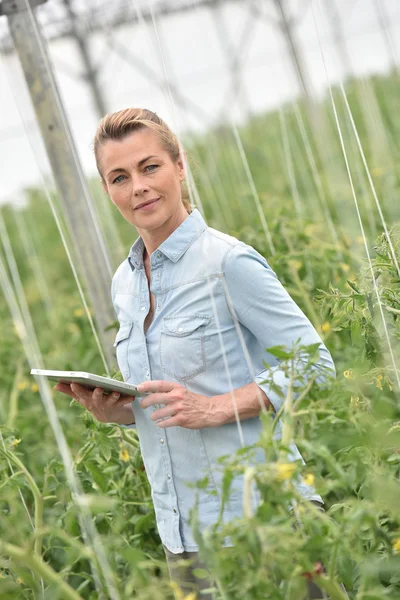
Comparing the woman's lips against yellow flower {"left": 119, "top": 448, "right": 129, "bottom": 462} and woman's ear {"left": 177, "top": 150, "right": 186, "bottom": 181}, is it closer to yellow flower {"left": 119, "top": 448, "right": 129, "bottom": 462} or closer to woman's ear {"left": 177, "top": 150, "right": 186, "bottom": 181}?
woman's ear {"left": 177, "top": 150, "right": 186, "bottom": 181}

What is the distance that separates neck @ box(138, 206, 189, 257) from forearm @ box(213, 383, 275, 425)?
30cm

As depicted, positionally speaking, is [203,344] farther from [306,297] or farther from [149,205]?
[306,297]

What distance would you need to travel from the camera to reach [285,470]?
3.02 ft

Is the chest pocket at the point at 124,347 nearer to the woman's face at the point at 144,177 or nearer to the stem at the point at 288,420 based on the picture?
the woman's face at the point at 144,177

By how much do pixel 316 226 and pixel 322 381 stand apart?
1834 millimetres

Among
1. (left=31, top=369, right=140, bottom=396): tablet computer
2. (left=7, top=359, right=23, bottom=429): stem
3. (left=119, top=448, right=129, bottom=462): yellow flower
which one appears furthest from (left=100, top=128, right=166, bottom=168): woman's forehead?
(left=7, top=359, right=23, bottom=429): stem

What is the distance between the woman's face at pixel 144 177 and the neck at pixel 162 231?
2 centimetres

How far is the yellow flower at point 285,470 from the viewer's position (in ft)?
3.01

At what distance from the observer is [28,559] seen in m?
0.99

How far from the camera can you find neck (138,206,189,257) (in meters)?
1.38

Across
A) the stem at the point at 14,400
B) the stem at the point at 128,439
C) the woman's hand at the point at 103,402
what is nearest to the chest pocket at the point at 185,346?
the woman's hand at the point at 103,402

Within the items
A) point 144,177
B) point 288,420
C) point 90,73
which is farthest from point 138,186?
point 90,73

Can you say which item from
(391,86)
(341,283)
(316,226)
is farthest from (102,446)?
(391,86)

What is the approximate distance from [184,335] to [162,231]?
197mm
